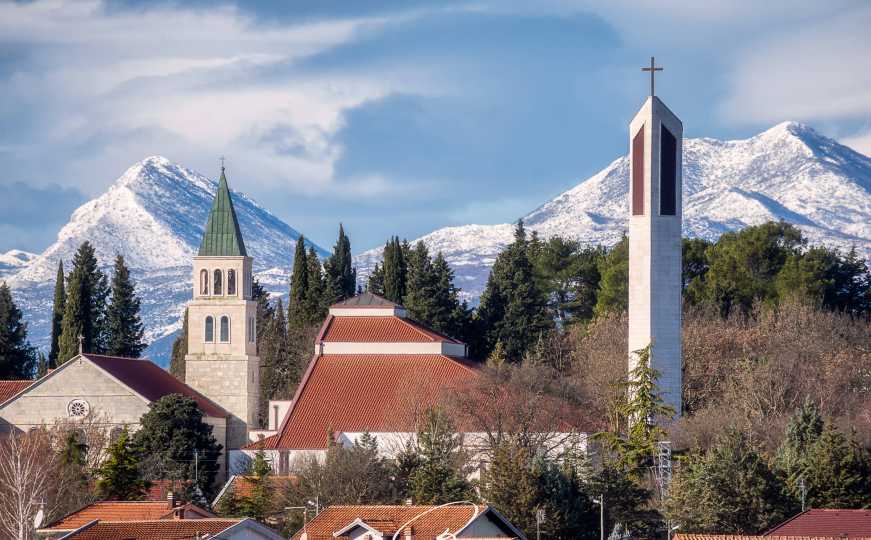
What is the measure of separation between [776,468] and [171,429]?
2714 centimetres

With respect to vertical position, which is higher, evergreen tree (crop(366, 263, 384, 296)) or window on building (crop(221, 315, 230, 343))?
evergreen tree (crop(366, 263, 384, 296))

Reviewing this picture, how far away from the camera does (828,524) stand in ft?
184

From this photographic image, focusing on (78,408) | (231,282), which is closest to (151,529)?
(78,408)

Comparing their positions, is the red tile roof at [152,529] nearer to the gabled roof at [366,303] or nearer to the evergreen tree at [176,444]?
the evergreen tree at [176,444]

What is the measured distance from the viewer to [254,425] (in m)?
94.4

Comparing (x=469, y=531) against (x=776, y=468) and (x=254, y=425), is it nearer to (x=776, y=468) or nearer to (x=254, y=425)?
(x=776, y=468)

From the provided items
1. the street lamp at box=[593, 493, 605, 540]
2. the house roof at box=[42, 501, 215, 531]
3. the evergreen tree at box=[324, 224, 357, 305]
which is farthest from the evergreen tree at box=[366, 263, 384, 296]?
the street lamp at box=[593, 493, 605, 540]

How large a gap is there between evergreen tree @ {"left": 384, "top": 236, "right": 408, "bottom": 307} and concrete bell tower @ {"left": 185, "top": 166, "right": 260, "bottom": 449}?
25.1 feet

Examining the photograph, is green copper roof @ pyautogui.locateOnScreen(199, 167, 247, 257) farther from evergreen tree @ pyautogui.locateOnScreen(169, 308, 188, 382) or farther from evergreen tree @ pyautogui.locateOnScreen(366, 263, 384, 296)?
evergreen tree @ pyautogui.locateOnScreen(169, 308, 188, 382)

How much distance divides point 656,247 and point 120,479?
23452mm

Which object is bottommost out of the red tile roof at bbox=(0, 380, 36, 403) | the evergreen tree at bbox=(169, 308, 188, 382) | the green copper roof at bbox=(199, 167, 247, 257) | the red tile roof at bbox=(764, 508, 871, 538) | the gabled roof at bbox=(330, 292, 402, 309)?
the red tile roof at bbox=(764, 508, 871, 538)

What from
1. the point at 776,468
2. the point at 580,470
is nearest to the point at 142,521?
the point at 580,470

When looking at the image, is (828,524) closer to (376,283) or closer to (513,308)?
(513,308)

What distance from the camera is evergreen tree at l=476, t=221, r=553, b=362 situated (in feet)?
315
